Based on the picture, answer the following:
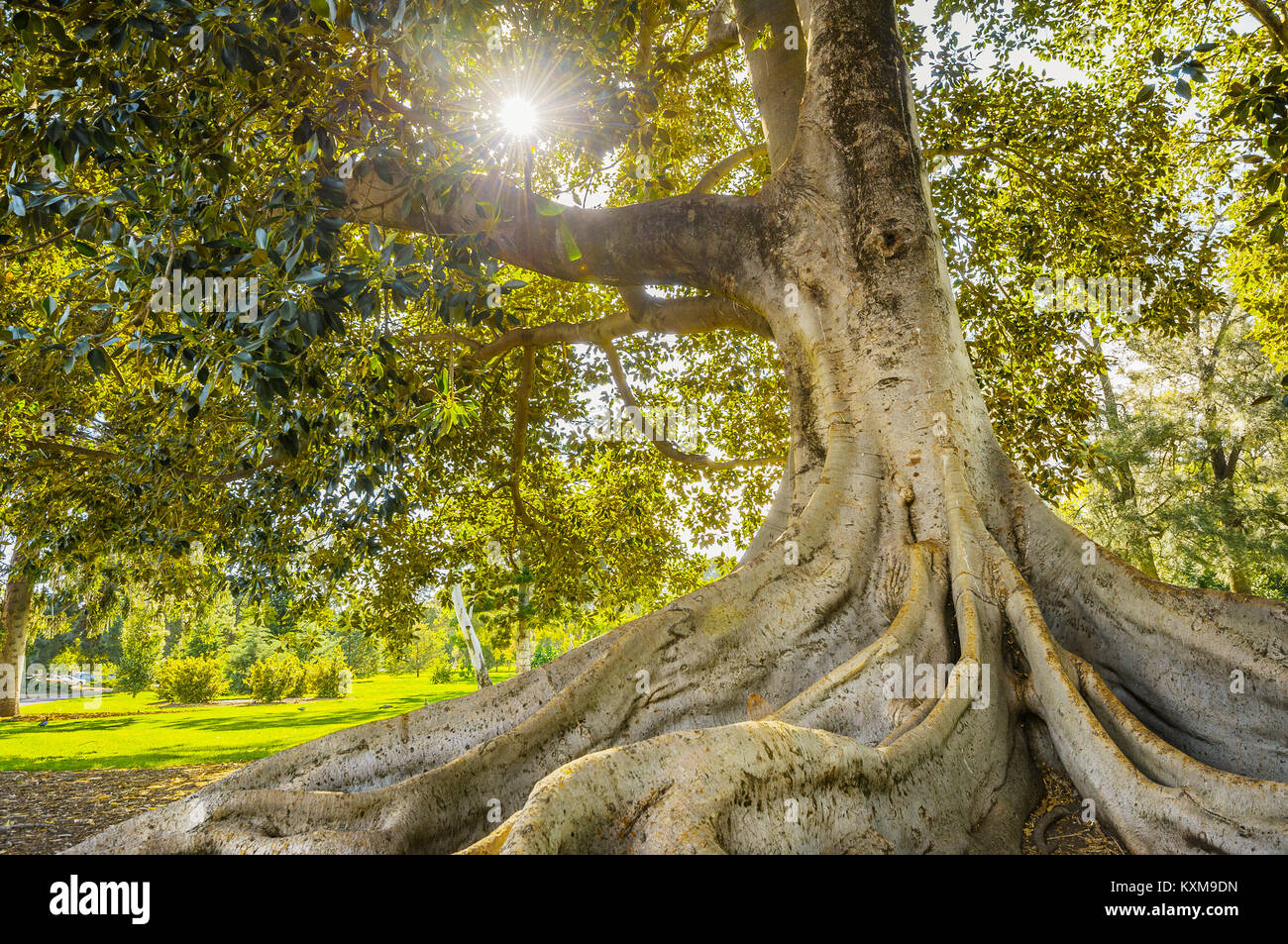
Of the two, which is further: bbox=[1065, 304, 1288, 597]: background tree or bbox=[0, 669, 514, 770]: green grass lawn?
bbox=[1065, 304, 1288, 597]: background tree

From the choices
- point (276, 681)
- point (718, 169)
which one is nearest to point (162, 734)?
point (276, 681)

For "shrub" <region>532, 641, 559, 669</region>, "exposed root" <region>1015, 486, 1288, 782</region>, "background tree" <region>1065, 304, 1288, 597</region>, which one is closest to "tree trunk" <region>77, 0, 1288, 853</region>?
"exposed root" <region>1015, 486, 1288, 782</region>

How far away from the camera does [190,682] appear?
65.4 ft

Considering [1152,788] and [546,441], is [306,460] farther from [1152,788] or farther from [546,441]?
[1152,788]

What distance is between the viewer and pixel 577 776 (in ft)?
6.70

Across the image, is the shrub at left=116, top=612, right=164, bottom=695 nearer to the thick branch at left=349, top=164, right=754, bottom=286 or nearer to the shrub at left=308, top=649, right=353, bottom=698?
the shrub at left=308, top=649, right=353, bottom=698

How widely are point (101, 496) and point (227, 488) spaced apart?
1.14 metres

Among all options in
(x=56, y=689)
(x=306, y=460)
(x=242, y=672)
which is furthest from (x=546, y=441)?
(x=56, y=689)

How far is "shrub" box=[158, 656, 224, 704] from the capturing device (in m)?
20.0

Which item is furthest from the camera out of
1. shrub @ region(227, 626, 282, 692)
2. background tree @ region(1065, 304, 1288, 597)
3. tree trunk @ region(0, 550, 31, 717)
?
shrub @ region(227, 626, 282, 692)

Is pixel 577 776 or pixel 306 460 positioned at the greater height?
pixel 306 460

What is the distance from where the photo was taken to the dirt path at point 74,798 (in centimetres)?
477

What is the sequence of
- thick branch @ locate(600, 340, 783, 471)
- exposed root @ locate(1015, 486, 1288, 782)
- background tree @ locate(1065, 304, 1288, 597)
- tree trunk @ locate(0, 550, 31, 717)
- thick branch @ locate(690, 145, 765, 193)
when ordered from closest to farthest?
exposed root @ locate(1015, 486, 1288, 782)
thick branch @ locate(690, 145, 765, 193)
thick branch @ locate(600, 340, 783, 471)
tree trunk @ locate(0, 550, 31, 717)
background tree @ locate(1065, 304, 1288, 597)

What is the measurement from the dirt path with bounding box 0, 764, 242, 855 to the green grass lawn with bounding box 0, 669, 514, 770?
0.88 meters
